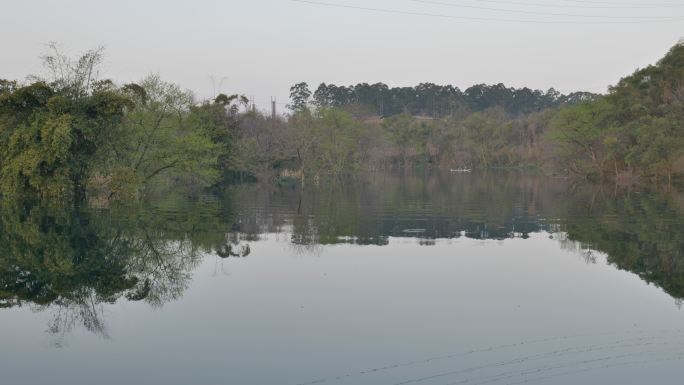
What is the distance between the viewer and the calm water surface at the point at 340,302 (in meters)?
9.72

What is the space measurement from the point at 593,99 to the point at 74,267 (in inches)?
2892

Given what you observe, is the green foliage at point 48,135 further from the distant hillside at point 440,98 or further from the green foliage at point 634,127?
the distant hillside at point 440,98

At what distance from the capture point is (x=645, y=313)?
12961mm

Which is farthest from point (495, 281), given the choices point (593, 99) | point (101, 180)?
point (593, 99)

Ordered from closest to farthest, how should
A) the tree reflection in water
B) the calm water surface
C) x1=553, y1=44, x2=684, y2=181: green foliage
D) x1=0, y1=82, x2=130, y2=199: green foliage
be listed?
1. the calm water surface
2. the tree reflection in water
3. x1=0, y1=82, x2=130, y2=199: green foliage
4. x1=553, y1=44, x2=684, y2=181: green foliage

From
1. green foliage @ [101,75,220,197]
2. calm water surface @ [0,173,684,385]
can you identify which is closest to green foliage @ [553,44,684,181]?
calm water surface @ [0,173,684,385]

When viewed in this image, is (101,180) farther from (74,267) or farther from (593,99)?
(593,99)

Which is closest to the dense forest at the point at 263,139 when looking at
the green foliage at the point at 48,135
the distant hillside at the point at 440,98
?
the green foliage at the point at 48,135

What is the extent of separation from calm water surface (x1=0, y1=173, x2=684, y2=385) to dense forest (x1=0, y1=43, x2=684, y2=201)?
11.2 metres

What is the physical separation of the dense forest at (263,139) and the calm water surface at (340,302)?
1119 cm

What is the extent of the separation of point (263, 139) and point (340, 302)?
59664 millimetres

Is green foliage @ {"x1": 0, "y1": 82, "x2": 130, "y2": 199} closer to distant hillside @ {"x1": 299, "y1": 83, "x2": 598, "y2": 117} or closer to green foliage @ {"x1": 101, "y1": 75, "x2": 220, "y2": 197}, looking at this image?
green foliage @ {"x1": 101, "y1": 75, "x2": 220, "y2": 197}

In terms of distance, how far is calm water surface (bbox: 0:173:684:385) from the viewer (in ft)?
31.9

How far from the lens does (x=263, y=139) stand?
72.1m
